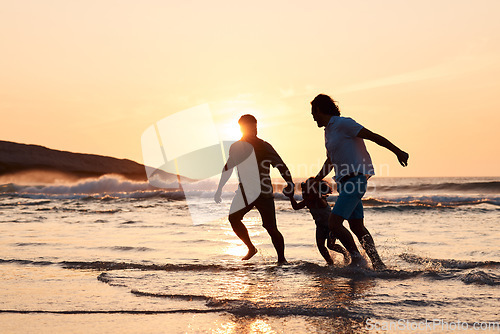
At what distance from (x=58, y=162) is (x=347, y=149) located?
74414mm

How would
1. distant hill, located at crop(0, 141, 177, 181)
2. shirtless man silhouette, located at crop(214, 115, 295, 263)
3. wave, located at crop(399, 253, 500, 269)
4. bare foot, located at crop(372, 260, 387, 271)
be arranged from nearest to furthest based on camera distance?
1. bare foot, located at crop(372, 260, 387, 271)
2. wave, located at crop(399, 253, 500, 269)
3. shirtless man silhouette, located at crop(214, 115, 295, 263)
4. distant hill, located at crop(0, 141, 177, 181)

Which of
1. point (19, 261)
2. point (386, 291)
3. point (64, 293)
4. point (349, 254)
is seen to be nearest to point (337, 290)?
point (386, 291)

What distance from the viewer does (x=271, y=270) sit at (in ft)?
19.5

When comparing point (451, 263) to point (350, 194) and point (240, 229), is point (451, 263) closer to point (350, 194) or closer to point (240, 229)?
point (350, 194)

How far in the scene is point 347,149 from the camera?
5.43 m

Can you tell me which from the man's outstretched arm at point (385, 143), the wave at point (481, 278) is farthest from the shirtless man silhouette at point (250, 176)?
the wave at point (481, 278)

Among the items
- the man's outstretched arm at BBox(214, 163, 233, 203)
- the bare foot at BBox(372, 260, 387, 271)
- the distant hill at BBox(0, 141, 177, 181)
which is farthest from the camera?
the distant hill at BBox(0, 141, 177, 181)

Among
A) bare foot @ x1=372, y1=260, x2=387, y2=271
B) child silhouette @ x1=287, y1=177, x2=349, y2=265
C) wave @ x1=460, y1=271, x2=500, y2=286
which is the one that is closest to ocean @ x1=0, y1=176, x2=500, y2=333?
wave @ x1=460, y1=271, x2=500, y2=286

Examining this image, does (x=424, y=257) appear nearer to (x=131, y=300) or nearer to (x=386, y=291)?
(x=386, y=291)

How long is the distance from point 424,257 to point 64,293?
15.7ft

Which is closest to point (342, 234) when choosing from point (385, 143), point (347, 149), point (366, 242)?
point (366, 242)

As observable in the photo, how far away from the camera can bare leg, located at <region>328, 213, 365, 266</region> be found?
5480mm

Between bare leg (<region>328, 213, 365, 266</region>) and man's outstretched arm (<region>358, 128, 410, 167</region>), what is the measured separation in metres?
0.93

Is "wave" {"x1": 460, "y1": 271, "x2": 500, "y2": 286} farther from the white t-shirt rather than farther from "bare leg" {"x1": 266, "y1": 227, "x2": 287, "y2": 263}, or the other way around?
"bare leg" {"x1": 266, "y1": 227, "x2": 287, "y2": 263}
